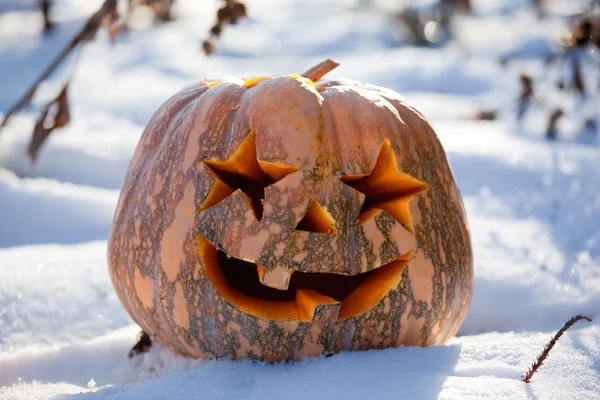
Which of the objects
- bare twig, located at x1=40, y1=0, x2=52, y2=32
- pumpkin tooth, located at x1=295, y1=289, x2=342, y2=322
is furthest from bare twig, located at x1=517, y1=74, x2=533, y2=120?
bare twig, located at x1=40, y1=0, x2=52, y2=32

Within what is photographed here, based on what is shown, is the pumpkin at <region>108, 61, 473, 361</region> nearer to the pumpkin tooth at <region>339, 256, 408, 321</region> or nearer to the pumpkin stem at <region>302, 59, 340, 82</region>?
the pumpkin tooth at <region>339, 256, 408, 321</region>

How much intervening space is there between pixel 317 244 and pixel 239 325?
0.31m

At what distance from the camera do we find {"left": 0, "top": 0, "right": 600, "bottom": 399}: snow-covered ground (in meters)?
1.72

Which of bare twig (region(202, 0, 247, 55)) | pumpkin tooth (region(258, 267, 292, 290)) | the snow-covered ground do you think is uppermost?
bare twig (region(202, 0, 247, 55))

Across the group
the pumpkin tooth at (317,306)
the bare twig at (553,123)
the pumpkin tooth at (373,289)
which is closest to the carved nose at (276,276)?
the pumpkin tooth at (317,306)

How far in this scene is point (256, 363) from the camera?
72.2 inches

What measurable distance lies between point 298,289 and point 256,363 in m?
0.23

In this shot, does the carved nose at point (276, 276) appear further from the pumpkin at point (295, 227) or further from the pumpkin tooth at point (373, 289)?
the pumpkin tooth at point (373, 289)

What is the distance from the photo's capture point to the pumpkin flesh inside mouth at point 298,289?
180 centimetres

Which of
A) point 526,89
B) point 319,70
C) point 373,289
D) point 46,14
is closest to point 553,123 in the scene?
point 526,89

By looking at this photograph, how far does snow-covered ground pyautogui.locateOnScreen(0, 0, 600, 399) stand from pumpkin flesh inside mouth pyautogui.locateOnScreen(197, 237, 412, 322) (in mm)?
143

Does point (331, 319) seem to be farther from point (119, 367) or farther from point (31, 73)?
point (31, 73)

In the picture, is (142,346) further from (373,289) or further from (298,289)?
(373,289)

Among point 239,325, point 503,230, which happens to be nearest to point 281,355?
point 239,325
